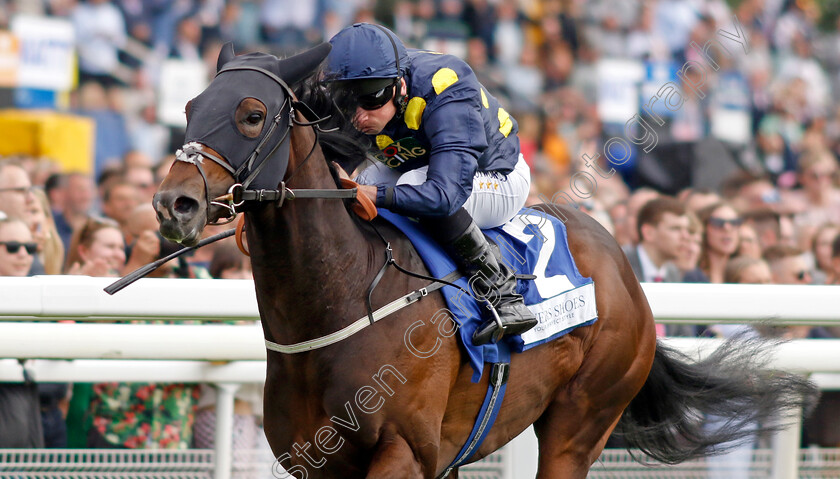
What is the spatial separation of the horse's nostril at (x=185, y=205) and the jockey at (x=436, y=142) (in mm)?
644

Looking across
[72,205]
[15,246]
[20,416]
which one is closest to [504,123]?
[20,416]

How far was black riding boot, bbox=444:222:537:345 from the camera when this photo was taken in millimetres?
3469

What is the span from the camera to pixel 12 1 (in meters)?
10.5

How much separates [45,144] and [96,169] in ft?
4.70

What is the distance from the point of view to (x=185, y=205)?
2.77 metres

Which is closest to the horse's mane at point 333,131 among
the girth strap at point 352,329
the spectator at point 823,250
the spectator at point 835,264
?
the girth strap at point 352,329

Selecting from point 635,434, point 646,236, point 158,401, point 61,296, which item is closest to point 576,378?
point 635,434

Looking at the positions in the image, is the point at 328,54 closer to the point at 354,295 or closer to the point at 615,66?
the point at 354,295

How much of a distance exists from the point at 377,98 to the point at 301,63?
1.08 ft

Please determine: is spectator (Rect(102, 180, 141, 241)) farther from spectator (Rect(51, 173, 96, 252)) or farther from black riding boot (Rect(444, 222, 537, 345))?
black riding boot (Rect(444, 222, 537, 345))

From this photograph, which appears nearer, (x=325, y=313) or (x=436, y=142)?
(x=325, y=313)

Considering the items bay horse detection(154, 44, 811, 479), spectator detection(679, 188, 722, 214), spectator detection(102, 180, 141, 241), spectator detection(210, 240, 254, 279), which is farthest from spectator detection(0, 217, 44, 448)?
spectator detection(679, 188, 722, 214)

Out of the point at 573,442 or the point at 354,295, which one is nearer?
the point at 354,295

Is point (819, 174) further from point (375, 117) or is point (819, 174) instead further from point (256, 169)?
point (256, 169)
